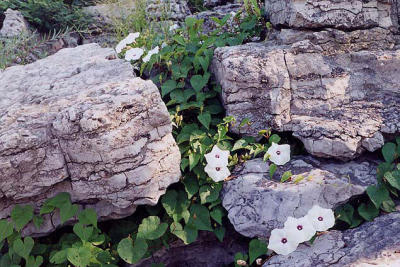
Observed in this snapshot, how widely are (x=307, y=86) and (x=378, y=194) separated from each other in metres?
0.92

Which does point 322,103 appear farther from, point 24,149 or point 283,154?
point 24,149

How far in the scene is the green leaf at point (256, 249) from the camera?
2543 millimetres

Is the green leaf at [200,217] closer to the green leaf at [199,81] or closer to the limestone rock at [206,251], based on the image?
the limestone rock at [206,251]

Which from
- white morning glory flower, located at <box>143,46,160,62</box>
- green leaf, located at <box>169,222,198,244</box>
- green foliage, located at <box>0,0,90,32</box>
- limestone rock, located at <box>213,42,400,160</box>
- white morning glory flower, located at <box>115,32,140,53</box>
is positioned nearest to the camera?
green leaf, located at <box>169,222,198,244</box>

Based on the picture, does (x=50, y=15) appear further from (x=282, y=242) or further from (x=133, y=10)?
(x=282, y=242)

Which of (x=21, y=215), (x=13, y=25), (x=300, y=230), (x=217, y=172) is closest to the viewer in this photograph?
(x=300, y=230)

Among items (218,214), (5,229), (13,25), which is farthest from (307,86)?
(13,25)

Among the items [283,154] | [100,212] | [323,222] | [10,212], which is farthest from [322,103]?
[10,212]

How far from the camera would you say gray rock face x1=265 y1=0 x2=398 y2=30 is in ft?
10.3

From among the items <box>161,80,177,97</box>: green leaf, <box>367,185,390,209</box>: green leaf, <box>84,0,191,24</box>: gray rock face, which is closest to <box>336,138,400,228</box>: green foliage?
<box>367,185,390,209</box>: green leaf

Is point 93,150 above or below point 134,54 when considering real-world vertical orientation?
below

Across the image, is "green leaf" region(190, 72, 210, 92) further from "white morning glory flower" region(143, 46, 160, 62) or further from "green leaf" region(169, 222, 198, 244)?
"green leaf" region(169, 222, 198, 244)

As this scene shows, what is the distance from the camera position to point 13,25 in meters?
5.39

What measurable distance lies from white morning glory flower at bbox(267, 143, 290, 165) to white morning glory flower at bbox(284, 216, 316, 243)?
1.58 ft
